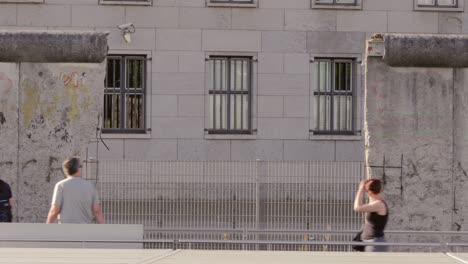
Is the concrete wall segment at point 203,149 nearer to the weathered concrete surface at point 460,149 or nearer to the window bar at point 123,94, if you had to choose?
the window bar at point 123,94

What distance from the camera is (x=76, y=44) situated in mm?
18812

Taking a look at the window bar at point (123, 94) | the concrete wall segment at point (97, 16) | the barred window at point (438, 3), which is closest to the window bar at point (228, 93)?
the window bar at point (123, 94)

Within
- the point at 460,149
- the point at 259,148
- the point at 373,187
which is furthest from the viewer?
the point at 259,148

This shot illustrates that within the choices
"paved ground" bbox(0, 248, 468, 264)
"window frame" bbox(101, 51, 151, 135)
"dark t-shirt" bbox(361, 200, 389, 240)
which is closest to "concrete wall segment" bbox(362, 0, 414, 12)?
"window frame" bbox(101, 51, 151, 135)

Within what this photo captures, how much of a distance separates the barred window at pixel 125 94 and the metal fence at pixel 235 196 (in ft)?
23.1

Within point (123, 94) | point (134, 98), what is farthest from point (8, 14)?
point (134, 98)

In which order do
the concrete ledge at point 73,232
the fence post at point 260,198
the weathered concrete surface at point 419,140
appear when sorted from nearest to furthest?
the concrete ledge at point 73,232 → the weathered concrete surface at point 419,140 → the fence post at point 260,198

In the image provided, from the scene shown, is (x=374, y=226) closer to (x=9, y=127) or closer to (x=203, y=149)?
(x=9, y=127)

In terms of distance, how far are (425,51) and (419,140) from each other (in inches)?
45.2

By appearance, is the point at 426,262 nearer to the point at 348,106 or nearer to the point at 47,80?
the point at 47,80

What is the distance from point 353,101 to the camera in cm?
3131

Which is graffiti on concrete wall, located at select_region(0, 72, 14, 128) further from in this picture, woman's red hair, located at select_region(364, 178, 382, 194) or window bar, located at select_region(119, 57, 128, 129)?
window bar, located at select_region(119, 57, 128, 129)

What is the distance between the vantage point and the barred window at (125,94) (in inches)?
1204

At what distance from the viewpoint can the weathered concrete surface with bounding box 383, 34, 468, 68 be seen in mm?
18391
